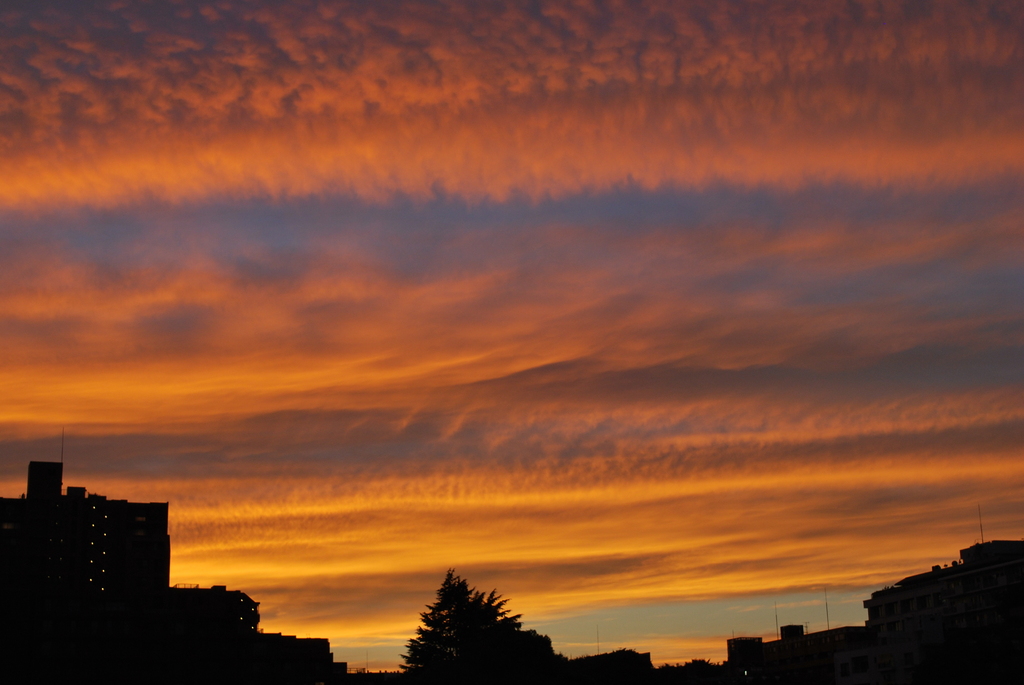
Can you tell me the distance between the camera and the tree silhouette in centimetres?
7656

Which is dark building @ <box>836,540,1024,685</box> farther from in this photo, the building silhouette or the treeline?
the treeline

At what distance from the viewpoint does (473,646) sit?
84688 millimetres

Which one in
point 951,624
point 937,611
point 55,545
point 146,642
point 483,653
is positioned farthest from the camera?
point 55,545

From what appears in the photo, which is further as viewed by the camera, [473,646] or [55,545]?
[55,545]

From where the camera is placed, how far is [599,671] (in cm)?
17575

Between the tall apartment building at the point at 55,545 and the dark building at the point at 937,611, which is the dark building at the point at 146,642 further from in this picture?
the dark building at the point at 937,611

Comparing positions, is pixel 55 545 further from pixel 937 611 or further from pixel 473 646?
pixel 937 611

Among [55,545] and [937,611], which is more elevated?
[55,545]

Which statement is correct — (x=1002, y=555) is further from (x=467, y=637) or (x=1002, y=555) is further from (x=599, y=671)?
(x=467, y=637)

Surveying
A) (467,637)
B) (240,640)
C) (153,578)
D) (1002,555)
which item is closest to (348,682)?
(240,640)

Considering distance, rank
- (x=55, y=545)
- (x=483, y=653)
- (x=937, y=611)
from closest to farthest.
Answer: (x=483, y=653)
(x=937, y=611)
(x=55, y=545)

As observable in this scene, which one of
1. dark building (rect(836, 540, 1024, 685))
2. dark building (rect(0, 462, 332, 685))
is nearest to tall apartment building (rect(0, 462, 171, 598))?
dark building (rect(0, 462, 332, 685))

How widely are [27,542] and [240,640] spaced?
7240cm

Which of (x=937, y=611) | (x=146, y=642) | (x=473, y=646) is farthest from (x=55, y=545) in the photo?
(x=937, y=611)
